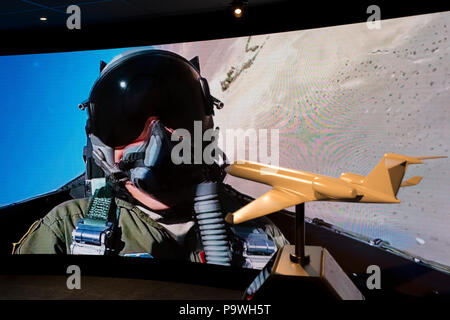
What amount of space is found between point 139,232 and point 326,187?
2402mm

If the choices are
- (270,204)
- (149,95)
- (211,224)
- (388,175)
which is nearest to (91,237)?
(211,224)

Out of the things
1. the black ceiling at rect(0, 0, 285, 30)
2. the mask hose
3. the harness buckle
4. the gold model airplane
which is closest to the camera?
the gold model airplane

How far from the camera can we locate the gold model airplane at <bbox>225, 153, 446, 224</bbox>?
1046 mm

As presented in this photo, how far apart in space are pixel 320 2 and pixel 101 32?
2214mm

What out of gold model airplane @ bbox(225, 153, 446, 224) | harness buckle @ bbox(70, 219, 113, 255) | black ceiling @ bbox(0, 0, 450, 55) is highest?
black ceiling @ bbox(0, 0, 450, 55)

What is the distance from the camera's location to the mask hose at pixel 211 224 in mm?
2801

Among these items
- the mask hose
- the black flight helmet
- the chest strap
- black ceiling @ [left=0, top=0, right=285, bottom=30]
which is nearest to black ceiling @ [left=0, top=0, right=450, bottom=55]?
black ceiling @ [left=0, top=0, right=285, bottom=30]

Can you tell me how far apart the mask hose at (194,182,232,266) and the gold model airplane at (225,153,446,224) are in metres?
1.72

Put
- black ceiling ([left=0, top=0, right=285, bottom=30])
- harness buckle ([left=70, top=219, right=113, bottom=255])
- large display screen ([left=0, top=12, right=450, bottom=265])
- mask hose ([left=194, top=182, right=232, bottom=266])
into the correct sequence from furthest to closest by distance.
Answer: harness buckle ([left=70, top=219, right=113, bottom=255]) → mask hose ([left=194, top=182, right=232, bottom=266]) → black ceiling ([left=0, top=0, right=285, bottom=30]) → large display screen ([left=0, top=12, right=450, bottom=265])

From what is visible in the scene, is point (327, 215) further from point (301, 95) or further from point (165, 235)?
point (165, 235)

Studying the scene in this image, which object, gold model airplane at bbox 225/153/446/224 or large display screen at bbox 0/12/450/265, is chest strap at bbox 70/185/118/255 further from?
gold model airplane at bbox 225/153/446/224

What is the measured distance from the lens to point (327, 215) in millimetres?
2443

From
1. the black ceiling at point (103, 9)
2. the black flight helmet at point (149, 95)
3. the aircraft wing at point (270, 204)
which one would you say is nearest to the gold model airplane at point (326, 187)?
the aircraft wing at point (270, 204)

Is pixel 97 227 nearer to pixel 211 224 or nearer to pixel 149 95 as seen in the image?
pixel 211 224
